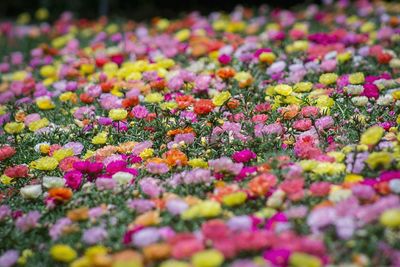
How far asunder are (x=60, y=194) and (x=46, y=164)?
0.35 m

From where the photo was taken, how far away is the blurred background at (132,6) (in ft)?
22.7

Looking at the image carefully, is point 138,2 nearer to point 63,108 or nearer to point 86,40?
point 86,40

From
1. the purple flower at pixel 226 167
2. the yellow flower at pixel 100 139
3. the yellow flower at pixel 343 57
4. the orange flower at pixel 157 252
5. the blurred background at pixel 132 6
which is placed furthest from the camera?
the blurred background at pixel 132 6

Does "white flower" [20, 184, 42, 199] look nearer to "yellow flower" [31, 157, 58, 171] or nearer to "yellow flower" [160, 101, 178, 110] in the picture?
"yellow flower" [31, 157, 58, 171]

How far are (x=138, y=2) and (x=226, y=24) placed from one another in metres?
2.67

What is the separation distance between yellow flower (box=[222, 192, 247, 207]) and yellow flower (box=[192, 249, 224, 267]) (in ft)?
1.28

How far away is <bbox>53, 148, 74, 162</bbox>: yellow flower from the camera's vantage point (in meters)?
2.79

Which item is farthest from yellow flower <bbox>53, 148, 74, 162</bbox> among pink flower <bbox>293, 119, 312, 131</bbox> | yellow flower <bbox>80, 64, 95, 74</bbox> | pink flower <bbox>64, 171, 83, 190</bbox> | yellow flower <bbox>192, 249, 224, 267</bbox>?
yellow flower <bbox>80, 64, 95, 74</bbox>

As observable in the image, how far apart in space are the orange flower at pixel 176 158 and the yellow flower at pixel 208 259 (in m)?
0.80

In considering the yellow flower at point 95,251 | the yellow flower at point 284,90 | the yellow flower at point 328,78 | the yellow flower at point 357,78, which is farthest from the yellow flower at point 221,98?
the yellow flower at point 95,251

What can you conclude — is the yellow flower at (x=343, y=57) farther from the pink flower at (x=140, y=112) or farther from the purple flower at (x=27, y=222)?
the purple flower at (x=27, y=222)

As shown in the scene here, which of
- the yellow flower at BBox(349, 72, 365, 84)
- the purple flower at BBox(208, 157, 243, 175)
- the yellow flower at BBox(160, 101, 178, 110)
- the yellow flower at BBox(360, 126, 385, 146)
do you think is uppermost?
the yellow flower at BBox(360, 126, 385, 146)

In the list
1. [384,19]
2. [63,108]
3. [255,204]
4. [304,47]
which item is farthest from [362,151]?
[384,19]

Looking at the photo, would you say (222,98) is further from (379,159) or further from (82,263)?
(82,263)
